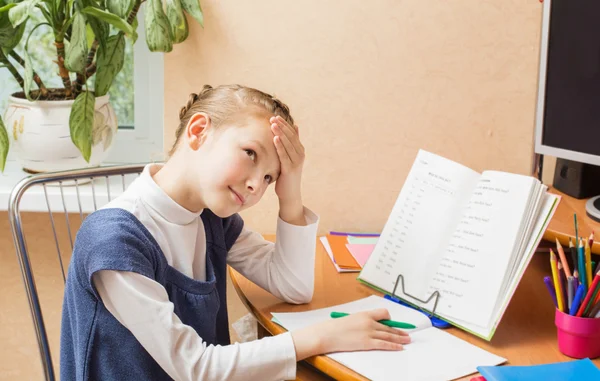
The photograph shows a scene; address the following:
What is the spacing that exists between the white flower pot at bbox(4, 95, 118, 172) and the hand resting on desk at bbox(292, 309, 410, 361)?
81 centimetres

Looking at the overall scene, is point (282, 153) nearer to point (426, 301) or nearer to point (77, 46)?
point (426, 301)

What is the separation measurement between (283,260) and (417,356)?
1.09 feet

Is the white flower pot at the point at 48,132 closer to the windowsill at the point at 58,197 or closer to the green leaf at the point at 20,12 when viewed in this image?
the windowsill at the point at 58,197

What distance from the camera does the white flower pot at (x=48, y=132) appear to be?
5.17 feet

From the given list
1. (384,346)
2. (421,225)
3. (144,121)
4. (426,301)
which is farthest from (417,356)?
(144,121)

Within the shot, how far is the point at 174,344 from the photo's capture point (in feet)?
3.23

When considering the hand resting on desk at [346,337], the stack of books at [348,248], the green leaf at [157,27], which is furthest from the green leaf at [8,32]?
the hand resting on desk at [346,337]

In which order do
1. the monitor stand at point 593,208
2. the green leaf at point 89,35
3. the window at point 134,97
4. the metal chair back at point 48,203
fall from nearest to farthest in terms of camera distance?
the metal chair back at point 48,203, the monitor stand at point 593,208, the green leaf at point 89,35, the window at point 134,97

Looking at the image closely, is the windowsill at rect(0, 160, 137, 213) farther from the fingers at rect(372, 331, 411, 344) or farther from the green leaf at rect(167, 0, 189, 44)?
the fingers at rect(372, 331, 411, 344)

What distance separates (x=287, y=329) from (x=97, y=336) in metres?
0.29

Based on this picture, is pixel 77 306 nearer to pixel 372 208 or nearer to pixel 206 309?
pixel 206 309

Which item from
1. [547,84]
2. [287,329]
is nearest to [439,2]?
[547,84]

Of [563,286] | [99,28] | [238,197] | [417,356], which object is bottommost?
[417,356]

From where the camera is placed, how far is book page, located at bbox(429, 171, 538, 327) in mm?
1113
